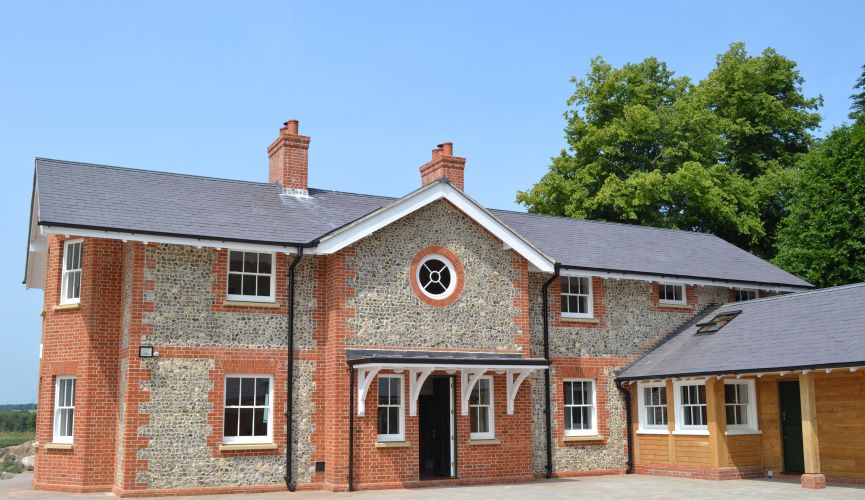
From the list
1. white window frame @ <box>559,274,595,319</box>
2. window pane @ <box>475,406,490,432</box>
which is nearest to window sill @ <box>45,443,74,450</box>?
window pane @ <box>475,406,490,432</box>

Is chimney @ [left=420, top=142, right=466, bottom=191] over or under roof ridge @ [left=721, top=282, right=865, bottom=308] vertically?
over

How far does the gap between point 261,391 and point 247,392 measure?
1.02ft

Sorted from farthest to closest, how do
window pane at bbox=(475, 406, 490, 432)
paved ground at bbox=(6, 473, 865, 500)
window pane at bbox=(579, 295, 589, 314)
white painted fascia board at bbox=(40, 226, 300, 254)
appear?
window pane at bbox=(579, 295, 589, 314), window pane at bbox=(475, 406, 490, 432), white painted fascia board at bbox=(40, 226, 300, 254), paved ground at bbox=(6, 473, 865, 500)

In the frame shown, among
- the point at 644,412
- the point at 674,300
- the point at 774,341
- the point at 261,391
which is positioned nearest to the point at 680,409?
the point at 644,412

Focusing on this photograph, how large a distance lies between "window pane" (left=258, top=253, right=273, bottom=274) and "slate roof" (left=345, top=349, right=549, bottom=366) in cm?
260

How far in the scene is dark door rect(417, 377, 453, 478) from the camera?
2028cm

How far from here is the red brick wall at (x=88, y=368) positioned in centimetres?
1819

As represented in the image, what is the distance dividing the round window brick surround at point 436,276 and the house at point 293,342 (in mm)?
48

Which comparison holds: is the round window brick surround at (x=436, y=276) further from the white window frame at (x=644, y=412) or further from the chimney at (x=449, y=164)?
the white window frame at (x=644, y=412)

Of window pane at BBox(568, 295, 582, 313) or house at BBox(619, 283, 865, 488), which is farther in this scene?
window pane at BBox(568, 295, 582, 313)

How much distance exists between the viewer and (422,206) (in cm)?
2020

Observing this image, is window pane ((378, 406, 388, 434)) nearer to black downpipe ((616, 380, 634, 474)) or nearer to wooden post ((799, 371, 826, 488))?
black downpipe ((616, 380, 634, 474))

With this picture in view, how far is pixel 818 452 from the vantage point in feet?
61.4

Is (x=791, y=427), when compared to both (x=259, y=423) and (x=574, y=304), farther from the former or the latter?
(x=259, y=423)
